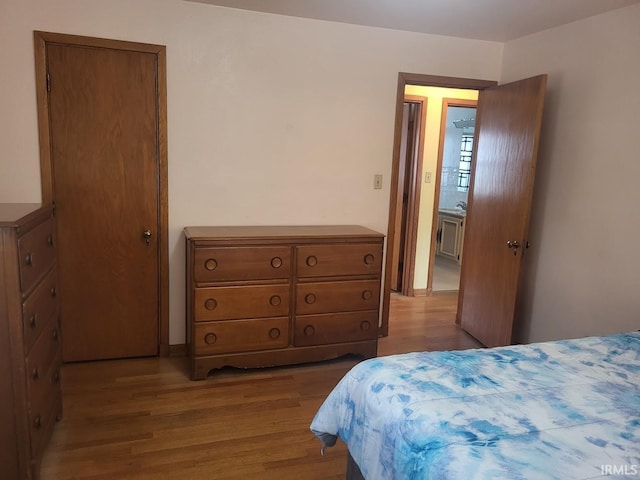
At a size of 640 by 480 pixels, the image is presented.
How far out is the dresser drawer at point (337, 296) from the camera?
10.2 ft

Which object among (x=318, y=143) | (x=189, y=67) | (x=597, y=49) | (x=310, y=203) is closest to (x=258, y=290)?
(x=310, y=203)

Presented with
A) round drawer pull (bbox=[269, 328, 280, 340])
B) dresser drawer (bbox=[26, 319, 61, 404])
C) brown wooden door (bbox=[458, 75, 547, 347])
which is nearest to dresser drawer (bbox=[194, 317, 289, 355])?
round drawer pull (bbox=[269, 328, 280, 340])

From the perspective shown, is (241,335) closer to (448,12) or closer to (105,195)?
(105,195)

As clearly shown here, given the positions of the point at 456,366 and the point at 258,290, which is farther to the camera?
the point at 258,290

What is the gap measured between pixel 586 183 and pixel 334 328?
185 centimetres

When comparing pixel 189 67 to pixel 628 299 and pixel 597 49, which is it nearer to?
pixel 597 49

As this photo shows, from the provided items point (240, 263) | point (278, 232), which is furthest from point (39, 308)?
point (278, 232)

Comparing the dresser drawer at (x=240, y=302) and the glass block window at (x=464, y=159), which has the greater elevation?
the glass block window at (x=464, y=159)

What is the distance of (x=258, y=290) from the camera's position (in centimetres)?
300

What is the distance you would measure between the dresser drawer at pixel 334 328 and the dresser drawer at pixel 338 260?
0.98 ft

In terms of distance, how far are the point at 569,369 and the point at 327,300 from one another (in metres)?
1.64

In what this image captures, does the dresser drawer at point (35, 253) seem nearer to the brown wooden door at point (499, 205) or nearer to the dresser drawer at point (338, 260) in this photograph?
the dresser drawer at point (338, 260)

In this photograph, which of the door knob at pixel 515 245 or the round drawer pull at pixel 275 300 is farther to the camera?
the door knob at pixel 515 245

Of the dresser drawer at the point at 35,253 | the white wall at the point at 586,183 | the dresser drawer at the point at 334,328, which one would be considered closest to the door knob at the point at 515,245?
the white wall at the point at 586,183
